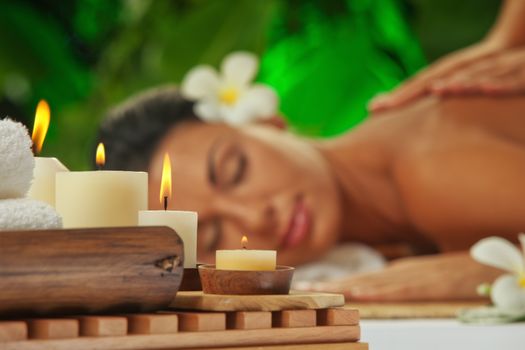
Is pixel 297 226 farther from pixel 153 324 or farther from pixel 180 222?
pixel 153 324

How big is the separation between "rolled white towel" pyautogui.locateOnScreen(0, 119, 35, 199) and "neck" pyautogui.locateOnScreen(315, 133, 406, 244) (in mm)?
1528

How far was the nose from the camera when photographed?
1.82 meters

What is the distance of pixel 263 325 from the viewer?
1.82 feet

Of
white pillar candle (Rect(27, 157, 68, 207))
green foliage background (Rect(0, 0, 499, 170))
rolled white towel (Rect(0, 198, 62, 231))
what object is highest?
green foliage background (Rect(0, 0, 499, 170))

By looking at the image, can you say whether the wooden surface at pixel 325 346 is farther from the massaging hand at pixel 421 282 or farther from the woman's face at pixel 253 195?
the woman's face at pixel 253 195

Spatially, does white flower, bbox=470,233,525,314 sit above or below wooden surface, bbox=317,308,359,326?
above

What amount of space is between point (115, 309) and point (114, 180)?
0.30ft

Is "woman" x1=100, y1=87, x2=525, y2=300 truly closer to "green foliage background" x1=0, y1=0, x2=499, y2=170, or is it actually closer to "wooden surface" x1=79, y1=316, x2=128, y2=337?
"green foliage background" x1=0, y1=0, x2=499, y2=170

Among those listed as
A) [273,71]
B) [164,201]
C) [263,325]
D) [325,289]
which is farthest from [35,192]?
[273,71]

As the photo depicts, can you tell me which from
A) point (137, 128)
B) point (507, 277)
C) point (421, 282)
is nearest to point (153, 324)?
point (507, 277)

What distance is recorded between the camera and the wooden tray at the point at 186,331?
0.50m

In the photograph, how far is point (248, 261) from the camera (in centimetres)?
63

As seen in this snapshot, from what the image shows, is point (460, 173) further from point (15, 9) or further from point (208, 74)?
point (15, 9)

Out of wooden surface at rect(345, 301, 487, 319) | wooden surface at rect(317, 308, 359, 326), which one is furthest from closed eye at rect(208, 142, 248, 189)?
wooden surface at rect(317, 308, 359, 326)
